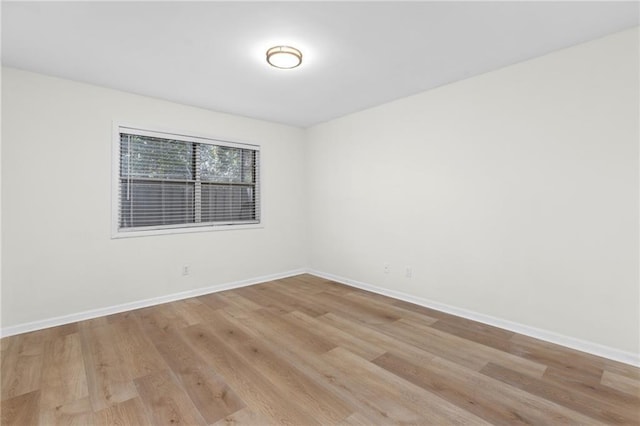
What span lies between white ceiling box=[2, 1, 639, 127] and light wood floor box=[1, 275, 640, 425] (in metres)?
2.46

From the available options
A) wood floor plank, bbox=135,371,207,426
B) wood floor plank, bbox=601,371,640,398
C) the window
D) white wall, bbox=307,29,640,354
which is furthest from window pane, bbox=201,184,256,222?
wood floor plank, bbox=601,371,640,398

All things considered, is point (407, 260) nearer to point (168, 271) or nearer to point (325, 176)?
point (325, 176)

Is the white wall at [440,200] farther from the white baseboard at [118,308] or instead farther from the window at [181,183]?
the window at [181,183]

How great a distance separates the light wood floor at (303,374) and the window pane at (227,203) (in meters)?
1.47

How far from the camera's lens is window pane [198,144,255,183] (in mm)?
4102

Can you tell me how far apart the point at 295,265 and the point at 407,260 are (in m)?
2.02

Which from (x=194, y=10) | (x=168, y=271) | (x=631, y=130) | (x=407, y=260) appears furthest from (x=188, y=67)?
(x=631, y=130)

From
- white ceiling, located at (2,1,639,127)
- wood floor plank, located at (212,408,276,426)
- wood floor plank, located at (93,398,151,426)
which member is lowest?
wood floor plank, located at (212,408,276,426)

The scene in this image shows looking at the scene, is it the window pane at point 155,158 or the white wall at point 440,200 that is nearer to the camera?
the white wall at point 440,200

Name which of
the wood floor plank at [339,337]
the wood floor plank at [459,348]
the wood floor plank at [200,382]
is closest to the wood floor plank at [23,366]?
the wood floor plank at [200,382]

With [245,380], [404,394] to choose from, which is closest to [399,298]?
[404,394]

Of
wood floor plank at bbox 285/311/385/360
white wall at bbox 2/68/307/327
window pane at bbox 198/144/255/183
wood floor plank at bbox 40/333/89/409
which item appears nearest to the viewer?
wood floor plank at bbox 40/333/89/409

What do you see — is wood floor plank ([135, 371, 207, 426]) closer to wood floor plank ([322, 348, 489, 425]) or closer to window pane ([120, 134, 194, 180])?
wood floor plank ([322, 348, 489, 425])

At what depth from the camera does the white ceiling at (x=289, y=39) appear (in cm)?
199
